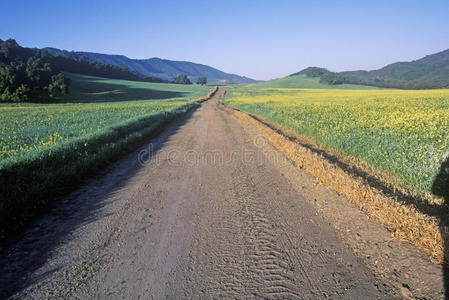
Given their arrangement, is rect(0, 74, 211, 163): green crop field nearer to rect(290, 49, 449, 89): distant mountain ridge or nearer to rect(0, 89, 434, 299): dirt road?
rect(0, 89, 434, 299): dirt road

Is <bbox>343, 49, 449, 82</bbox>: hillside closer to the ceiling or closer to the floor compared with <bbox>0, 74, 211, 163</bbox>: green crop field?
closer to the ceiling

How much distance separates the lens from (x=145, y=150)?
9641mm

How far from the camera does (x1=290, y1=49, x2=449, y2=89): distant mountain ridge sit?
86125 millimetres

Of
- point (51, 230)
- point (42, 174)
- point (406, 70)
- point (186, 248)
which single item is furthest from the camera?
point (406, 70)

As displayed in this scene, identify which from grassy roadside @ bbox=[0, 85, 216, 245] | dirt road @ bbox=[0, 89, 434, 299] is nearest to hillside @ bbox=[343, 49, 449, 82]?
dirt road @ bbox=[0, 89, 434, 299]

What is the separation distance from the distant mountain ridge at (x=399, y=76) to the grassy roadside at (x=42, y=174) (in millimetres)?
94792

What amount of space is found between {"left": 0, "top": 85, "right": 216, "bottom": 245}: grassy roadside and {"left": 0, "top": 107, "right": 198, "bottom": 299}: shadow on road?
269mm

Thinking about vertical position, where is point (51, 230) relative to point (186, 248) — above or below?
below

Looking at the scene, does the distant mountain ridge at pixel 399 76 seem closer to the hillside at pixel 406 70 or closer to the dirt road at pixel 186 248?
the hillside at pixel 406 70

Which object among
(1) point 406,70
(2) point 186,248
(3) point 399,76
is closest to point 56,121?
(2) point 186,248

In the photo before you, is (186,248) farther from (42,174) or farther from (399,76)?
(399,76)

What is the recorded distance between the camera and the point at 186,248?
10.9 ft

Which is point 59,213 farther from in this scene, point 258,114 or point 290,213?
point 258,114

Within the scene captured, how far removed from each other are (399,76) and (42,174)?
211 metres
